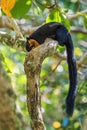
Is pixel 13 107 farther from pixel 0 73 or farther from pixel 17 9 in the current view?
pixel 17 9

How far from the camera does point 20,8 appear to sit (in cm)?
185

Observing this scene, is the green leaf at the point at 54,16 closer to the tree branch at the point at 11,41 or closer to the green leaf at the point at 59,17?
the green leaf at the point at 59,17

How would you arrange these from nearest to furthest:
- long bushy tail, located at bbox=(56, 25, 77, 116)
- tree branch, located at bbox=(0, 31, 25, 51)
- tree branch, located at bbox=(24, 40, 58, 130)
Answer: tree branch, located at bbox=(24, 40, 58, 130) < long bushy tail, located at bbox=(56, 25, 77, 116) < tree branch, located at bbox=(0, 31, 25, 51)

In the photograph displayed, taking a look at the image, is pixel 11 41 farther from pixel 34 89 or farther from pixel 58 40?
pixel 34 89

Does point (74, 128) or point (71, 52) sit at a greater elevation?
point (71, 52)

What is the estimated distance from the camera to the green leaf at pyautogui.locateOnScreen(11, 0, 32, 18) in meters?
1.85

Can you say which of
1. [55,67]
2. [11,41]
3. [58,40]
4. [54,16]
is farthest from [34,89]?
[55,67]

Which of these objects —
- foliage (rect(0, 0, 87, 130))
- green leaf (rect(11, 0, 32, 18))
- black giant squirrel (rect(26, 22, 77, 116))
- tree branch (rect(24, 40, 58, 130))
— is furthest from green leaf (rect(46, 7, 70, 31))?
tree branch (rect(24, 40, 58, 130))

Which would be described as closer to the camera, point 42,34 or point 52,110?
point 42,34

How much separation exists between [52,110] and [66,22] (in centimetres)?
248

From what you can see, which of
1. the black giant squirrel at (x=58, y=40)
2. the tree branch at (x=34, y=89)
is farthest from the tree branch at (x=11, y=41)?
the tree branch at (x=34, y=89)

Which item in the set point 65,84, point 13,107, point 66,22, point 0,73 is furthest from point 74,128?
point 13,107

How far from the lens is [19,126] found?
1.29 m

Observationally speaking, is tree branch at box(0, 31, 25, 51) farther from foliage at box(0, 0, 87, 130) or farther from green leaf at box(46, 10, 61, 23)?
green leaf at box(46, 10, 61, 23)
